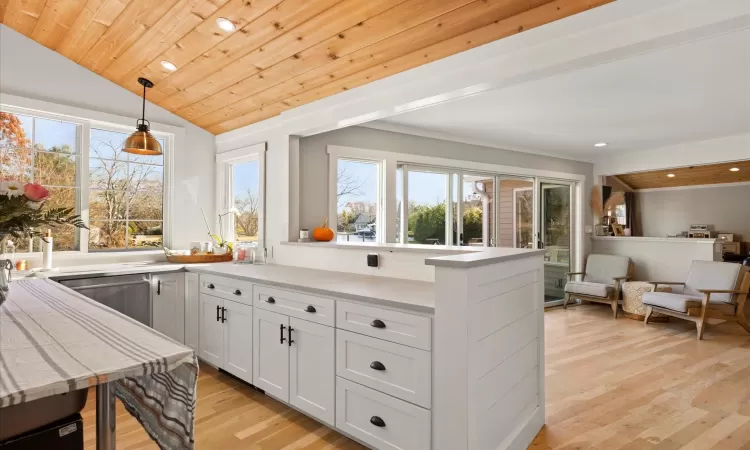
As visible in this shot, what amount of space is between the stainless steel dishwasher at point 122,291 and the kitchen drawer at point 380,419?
2156 mm

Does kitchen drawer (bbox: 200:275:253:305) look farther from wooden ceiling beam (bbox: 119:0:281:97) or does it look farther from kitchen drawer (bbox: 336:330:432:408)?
wooden ceiling beam (bbox: 119:0:281:97)

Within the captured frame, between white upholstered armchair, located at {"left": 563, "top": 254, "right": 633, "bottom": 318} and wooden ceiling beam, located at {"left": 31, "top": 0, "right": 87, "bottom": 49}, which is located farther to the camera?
white upholstered armchair, located at {"left": 563, "top": 254, "right": 633, "bottom": 318}

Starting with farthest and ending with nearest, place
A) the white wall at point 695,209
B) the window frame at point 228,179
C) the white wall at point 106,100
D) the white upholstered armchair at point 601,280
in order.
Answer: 1. the white wall at point 695,209
2. the white upholstered armchair at point 601,280
3. the window frame at point 228,179
4. the white wall at point 106,100

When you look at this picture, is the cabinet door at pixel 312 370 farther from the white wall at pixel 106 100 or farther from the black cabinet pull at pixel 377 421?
the white wall at pixel 106 100

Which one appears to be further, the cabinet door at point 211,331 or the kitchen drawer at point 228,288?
the cabinet door at point 211,331

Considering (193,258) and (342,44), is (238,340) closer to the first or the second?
(193,258)

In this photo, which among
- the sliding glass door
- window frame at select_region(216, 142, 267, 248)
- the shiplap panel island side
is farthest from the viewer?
the sliding glass door

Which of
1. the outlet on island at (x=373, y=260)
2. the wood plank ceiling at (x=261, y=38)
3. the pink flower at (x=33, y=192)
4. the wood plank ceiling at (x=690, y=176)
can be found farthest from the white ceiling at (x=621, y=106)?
the pink flower at (x=33, y=192)

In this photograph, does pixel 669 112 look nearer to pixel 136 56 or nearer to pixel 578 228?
pixel 578 228

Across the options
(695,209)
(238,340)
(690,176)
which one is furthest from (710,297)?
(238,340)

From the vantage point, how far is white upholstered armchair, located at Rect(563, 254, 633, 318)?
598 centimetres

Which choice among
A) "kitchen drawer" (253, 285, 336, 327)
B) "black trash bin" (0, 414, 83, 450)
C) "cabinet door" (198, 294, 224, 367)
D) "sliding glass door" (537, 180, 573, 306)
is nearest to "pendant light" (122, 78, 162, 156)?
"cabinet door" (198, 294, 224, 367)

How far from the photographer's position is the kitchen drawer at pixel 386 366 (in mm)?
1996

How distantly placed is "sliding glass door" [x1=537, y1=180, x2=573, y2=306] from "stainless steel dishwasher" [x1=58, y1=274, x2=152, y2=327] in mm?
5429
